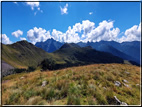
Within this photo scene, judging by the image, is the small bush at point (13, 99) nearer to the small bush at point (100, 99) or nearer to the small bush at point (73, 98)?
the small bush at point (73, 98)

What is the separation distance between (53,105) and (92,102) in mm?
1983

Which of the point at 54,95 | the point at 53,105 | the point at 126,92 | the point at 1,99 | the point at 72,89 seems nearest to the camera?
the point at 53,105

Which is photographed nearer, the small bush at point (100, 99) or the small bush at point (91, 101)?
the small bush at point (91, 101)

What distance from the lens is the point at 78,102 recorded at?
4520 millimetres

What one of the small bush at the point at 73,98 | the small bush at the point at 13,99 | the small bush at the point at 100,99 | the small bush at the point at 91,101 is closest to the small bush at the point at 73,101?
the small bush at the point at 73,98

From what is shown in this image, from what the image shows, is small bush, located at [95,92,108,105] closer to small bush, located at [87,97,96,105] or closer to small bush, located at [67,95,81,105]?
small bush, located at [87,97,96,105]

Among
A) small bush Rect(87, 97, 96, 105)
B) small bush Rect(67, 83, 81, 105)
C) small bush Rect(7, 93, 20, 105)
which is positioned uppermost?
small bush Rect(67, 83, 81, 105)

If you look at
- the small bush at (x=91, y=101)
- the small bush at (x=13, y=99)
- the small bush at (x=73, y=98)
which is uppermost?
the small bush at (x=73, y=98)

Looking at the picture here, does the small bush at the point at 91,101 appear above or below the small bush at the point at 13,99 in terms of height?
above

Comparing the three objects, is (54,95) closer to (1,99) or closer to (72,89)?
(72,89)

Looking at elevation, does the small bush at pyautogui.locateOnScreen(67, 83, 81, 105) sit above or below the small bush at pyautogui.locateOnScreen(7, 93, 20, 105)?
above

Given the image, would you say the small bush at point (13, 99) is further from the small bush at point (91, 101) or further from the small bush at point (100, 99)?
the small bush at point (100, 99)

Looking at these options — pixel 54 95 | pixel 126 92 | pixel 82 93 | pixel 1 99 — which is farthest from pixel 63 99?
pixel 126 92

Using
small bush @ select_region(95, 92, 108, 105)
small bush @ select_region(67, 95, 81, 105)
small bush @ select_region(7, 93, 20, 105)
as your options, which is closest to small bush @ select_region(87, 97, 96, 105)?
small bush @ select_region(95, 92, 108, 105)
